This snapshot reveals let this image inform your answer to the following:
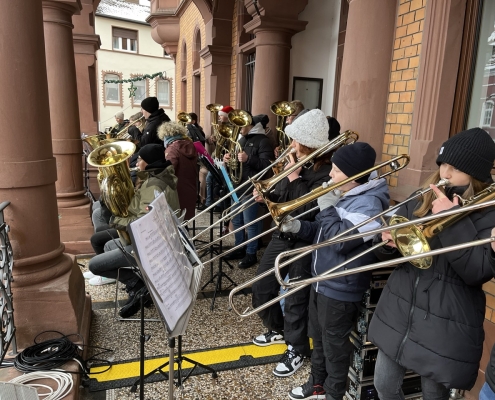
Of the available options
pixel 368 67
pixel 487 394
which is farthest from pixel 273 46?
pixel 487 394

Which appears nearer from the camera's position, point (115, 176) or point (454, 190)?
point (454, 190)

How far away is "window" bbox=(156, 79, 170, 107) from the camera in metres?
29.6

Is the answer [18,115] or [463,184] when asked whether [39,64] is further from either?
[463,184]

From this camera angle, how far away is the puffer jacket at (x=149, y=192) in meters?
3.46

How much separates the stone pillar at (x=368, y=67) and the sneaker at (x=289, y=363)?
81.5 inches

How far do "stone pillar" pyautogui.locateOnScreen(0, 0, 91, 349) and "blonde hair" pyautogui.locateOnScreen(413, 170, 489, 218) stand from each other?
262 cm

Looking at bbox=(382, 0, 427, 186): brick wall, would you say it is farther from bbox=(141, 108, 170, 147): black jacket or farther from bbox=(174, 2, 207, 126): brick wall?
bbox=(174, 2, 207, 126): brick wall

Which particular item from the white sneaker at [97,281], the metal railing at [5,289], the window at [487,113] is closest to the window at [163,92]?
the white sneaker at [97,281]

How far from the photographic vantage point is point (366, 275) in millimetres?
2516

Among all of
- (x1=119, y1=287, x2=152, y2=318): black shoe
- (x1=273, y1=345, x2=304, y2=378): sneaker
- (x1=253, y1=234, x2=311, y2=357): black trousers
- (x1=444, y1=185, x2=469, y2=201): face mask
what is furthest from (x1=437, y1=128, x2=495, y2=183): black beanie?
(x1=119, y1=287, x2=152, y2=318): black shoe

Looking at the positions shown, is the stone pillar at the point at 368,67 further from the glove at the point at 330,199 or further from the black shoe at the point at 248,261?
the black shoe at the point at 248,261

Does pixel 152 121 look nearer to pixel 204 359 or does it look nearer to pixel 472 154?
pixel 204 359

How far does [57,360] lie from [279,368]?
1.70 metres

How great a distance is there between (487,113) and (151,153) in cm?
305
